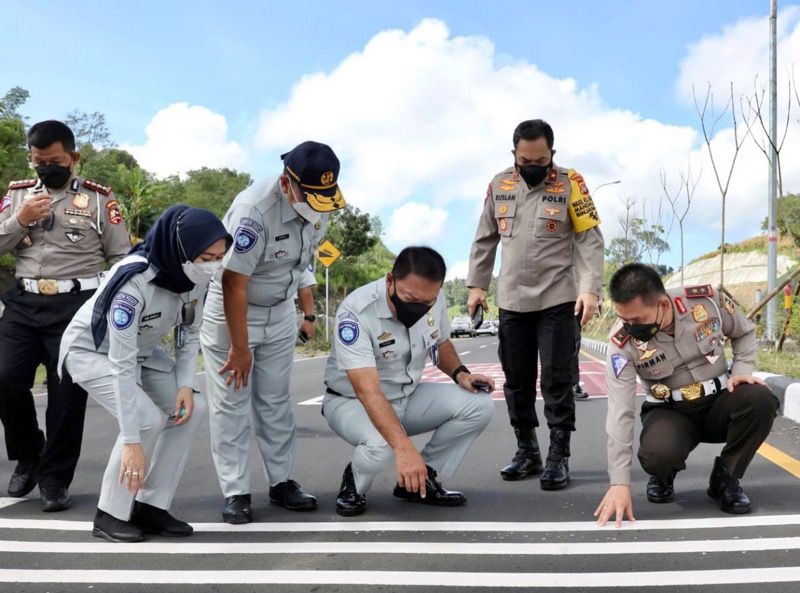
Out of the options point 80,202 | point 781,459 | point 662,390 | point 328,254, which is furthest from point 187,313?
point 328,254

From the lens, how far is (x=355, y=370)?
3.91m

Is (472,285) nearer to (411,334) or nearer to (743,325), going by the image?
(411,334)

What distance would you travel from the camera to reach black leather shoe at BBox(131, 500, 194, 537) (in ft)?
12.0

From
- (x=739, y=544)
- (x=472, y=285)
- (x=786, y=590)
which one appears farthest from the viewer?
(x=472, y=285)

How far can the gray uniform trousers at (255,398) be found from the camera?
4.05m

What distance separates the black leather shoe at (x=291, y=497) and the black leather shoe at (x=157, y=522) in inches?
22.3

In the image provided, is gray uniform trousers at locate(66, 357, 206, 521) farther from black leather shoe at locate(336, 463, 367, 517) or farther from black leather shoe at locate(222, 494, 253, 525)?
black leather shoe at locate(336, 463, 367, 517)

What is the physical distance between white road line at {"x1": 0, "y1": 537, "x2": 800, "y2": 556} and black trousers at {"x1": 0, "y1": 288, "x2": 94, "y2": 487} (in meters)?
0.73

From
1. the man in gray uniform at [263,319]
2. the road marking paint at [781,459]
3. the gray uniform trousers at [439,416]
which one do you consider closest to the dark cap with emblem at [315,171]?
the man in gray uniform at [263,319]

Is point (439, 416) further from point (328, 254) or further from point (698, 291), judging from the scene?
point (328, 254)

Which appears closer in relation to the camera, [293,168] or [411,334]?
[293,168]

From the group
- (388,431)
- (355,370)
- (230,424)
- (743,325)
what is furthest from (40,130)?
(743,325)

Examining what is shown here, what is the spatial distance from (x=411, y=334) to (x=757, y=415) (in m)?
1.66

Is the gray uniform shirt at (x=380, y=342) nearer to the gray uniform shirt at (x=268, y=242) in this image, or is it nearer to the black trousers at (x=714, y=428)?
the gray uniform shirt at (x=268, y=242)
